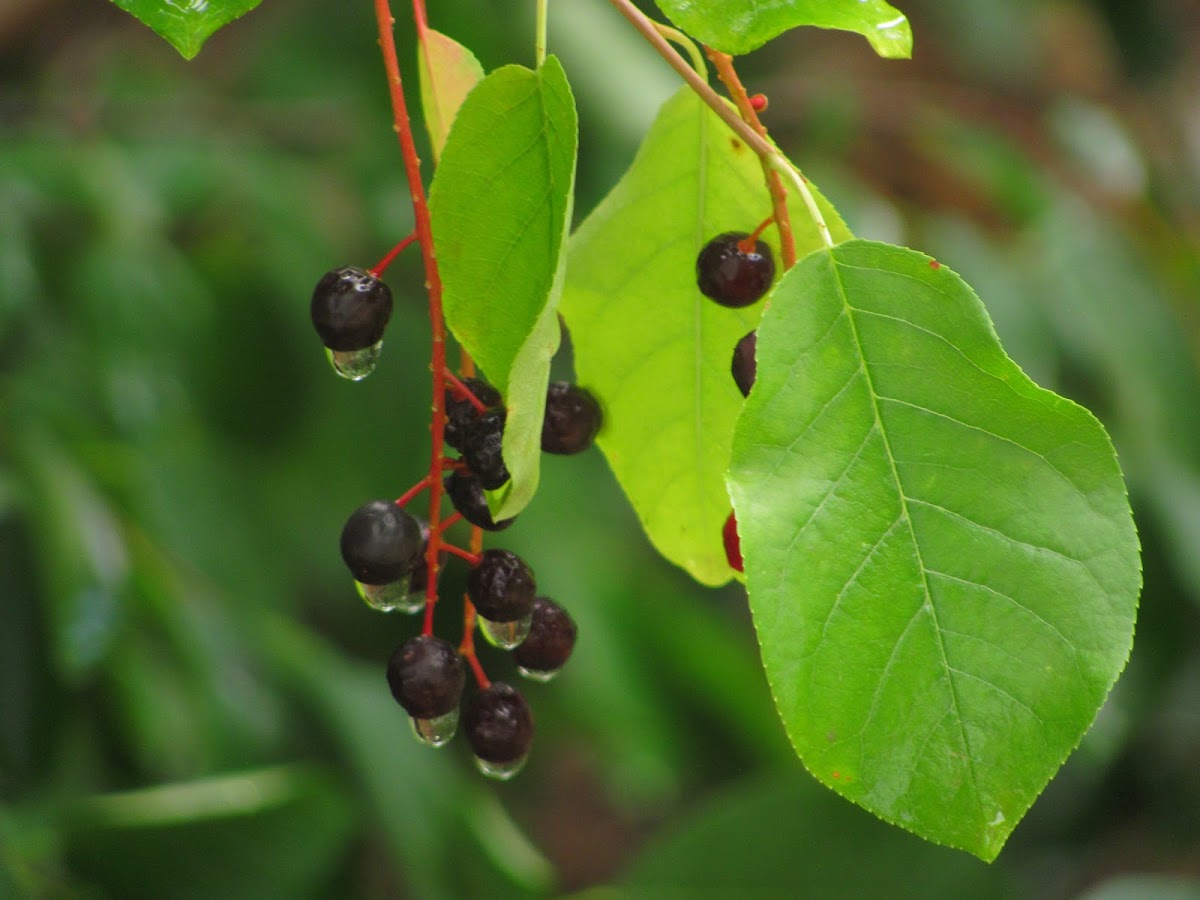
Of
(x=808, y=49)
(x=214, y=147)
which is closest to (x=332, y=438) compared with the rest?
(x=214, y=147)

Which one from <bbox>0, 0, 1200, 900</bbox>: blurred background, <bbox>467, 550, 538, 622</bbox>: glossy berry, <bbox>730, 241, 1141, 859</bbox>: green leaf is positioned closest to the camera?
<bbox>730, 241, 1141, 859</bbox>: green leaf

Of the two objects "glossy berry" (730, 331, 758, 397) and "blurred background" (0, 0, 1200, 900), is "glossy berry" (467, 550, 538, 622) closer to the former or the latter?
"glossy berry" (730, 331, 758, 397)

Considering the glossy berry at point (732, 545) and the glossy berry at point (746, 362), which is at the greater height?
the glossy berry at point (746, 362)

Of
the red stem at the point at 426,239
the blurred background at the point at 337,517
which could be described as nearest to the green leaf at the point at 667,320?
the red stem at the point at 426,239

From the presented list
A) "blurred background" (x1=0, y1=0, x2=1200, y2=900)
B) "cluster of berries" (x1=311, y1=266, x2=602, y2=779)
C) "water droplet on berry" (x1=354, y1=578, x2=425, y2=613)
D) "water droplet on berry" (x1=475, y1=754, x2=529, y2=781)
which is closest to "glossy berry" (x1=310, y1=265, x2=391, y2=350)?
"cluster of berries" (x1=311, y1=266, x2=602, y2=779)

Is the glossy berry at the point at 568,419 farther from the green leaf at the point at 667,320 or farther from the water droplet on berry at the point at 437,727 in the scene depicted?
the water droplet on berry at the point at 437,727

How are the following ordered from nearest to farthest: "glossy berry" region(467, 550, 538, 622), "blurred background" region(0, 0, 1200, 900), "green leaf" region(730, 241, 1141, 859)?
1. "green leaf" region(730, 241, 1141, 859)
2. "glossy berry" region(467, 550, 538, 622)
3. "blurred background" region(0, 0, 1200, 900)
